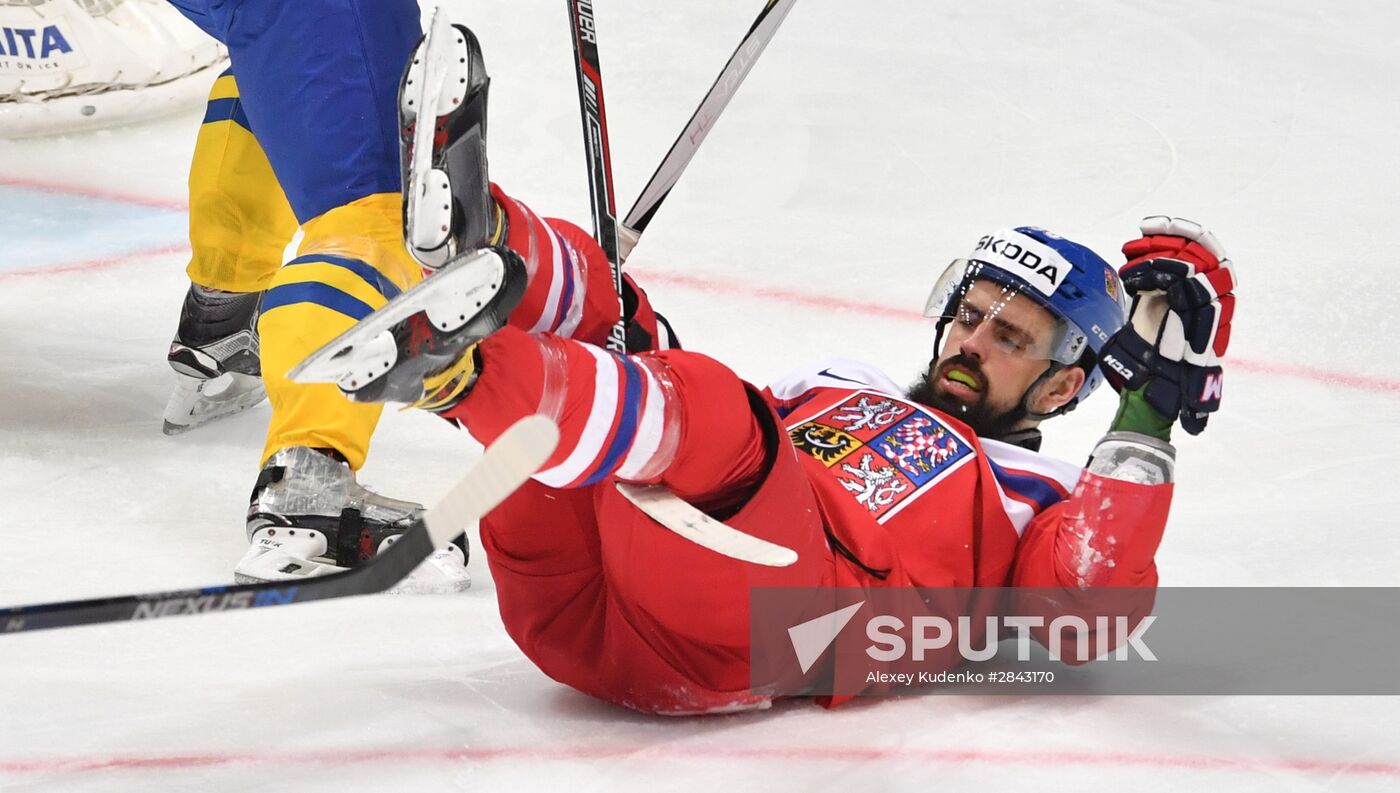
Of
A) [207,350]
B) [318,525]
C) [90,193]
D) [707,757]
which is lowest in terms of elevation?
[90,193]

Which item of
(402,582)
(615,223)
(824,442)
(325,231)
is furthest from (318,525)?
(824,442)

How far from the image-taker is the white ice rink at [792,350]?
70.4 inches

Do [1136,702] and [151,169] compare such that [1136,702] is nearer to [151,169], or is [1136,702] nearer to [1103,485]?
[1103,485]

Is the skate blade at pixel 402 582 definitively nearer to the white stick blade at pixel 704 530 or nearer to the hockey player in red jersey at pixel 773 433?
the hockey player in red jersey at pixel 773 433

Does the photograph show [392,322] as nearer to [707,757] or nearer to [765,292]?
[707,757]

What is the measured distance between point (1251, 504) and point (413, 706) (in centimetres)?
158

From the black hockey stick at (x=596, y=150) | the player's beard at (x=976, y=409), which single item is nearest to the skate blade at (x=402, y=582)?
the black hockey stick at (x=596, y=150)

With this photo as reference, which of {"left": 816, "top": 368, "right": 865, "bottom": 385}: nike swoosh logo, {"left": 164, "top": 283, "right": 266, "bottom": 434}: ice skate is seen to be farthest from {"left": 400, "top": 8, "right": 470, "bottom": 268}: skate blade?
{"left": 164, "top": 283, "right": 266, "bottom": 434}: ice skate

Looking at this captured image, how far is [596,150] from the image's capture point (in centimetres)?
229

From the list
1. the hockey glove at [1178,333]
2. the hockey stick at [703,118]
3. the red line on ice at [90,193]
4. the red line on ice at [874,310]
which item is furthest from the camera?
the red line on ice at [90,193]

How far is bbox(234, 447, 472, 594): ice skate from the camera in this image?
230 centimetres

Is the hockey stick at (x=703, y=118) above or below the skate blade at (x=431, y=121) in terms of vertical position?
below

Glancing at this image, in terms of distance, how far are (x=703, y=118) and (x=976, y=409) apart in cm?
73

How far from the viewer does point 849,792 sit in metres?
1.68
